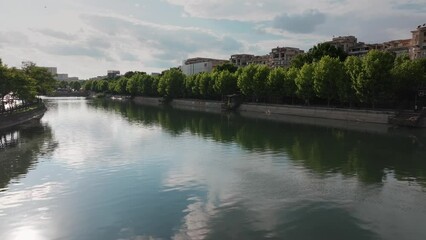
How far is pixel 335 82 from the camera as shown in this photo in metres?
68.7

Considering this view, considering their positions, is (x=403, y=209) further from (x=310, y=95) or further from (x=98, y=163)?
(x=310, y=95)

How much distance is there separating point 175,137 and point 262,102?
48.1 meters

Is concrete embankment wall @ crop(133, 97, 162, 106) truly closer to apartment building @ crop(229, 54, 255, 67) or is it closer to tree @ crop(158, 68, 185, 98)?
tree @ crop(158, 68, 185, 98)

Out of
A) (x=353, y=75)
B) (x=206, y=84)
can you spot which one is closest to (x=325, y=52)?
(x=353, y=75)

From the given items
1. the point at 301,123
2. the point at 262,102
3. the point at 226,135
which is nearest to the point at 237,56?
the point at 262,102

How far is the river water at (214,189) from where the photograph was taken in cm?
1741

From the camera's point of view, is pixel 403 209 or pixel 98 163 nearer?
pixel 403 209

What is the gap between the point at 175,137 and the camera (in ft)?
160

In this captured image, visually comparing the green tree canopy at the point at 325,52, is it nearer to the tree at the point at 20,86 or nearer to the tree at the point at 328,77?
the tree at the point at 328,77

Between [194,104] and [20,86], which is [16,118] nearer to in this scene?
[20,86]

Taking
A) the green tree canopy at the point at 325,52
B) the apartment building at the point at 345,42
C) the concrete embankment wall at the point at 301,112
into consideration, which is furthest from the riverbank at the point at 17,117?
the apartment building at the point at 345,42

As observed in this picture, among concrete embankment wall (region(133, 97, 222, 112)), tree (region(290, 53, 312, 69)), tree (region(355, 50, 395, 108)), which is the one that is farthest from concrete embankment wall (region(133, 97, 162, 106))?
tree (region(355, 50, 395, 108))

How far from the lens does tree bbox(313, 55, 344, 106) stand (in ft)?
224

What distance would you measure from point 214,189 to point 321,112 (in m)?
52.4
